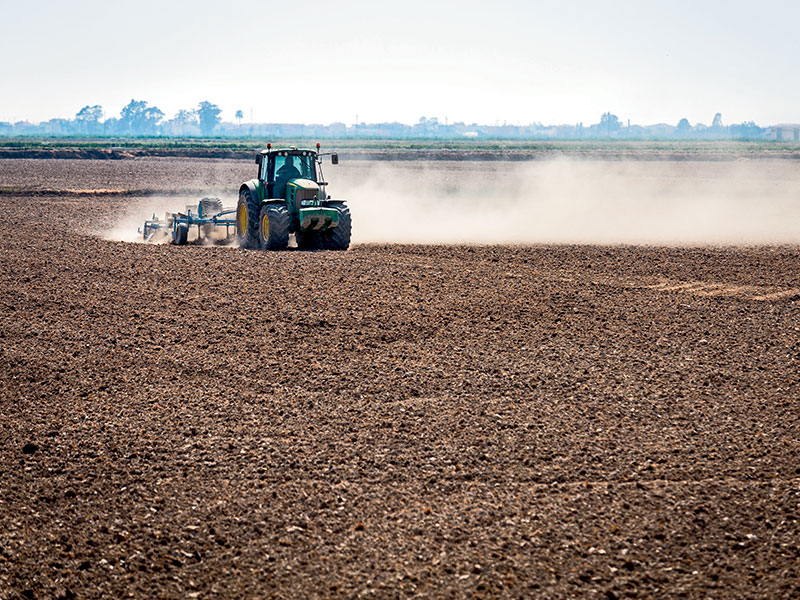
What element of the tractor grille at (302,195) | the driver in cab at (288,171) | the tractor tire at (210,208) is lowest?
the tractor tire at (210,208)

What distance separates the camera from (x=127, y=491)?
801 cm

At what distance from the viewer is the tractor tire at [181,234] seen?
79.1ft

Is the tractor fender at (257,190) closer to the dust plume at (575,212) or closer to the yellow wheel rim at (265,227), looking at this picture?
the yellow wheel rim at (265,227)

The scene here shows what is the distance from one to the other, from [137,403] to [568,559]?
568 cm

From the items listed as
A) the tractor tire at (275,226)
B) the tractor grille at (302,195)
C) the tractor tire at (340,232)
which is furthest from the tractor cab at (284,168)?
the tractor tire at (340,232)

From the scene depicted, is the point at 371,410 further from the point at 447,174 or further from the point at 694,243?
the point at 447,174

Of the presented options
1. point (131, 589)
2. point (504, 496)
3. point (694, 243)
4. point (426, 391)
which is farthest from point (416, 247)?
point (131, 589)

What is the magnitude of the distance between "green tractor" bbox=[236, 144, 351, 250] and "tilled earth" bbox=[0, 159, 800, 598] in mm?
3932

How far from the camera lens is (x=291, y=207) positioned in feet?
72.2

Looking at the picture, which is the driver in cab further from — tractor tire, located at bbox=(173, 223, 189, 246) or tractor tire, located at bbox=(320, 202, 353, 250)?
tractor tire, located at bbox=(173, 223, 189, 246)

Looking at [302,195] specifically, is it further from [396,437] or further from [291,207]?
[396,437]

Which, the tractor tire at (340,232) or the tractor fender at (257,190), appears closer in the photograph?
the tractor tire at (340,232)

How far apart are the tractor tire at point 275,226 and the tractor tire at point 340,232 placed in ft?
3.65

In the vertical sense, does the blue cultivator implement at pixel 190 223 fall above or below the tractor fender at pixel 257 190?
below
